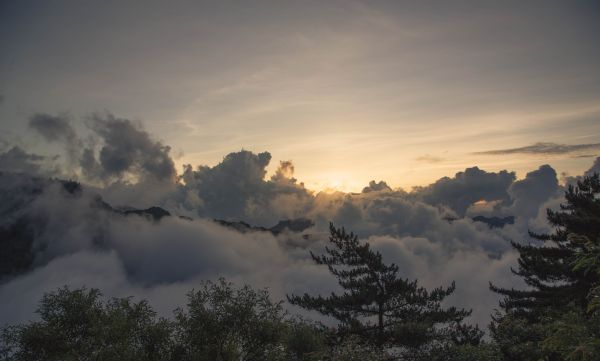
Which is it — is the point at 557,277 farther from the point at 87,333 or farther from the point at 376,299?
the point at 87,333

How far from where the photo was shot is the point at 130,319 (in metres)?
33.3

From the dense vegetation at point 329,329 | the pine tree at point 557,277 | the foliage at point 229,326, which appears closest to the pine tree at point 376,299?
the dense vegetation at point 329,329

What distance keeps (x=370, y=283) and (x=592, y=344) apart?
98.5 ft

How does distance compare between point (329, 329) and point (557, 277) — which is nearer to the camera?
Result: point (557, 277)

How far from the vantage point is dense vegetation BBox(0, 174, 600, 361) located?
28.5 meters

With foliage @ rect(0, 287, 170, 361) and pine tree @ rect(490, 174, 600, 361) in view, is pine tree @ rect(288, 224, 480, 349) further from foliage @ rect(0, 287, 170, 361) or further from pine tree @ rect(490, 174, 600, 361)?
foliage @ rect(0, 287, 170, 361)

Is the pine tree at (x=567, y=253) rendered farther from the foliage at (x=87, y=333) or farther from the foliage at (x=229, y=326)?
the foliage at (x=87, y=333)

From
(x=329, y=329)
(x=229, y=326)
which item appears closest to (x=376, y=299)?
(x=329, y=329)

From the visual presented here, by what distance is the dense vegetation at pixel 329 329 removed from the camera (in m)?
28.5

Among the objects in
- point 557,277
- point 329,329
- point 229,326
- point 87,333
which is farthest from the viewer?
point 329,329

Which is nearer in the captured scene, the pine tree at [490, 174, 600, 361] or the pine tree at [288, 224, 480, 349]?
the pine tree at [490, 174, 600, 361]

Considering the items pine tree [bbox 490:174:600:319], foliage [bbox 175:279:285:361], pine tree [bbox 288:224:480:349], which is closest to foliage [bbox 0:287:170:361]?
foliage [bbox 175:279:285:361]

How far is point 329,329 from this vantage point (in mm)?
Answer: 40250

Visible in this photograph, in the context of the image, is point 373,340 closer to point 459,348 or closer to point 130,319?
point 459,348
